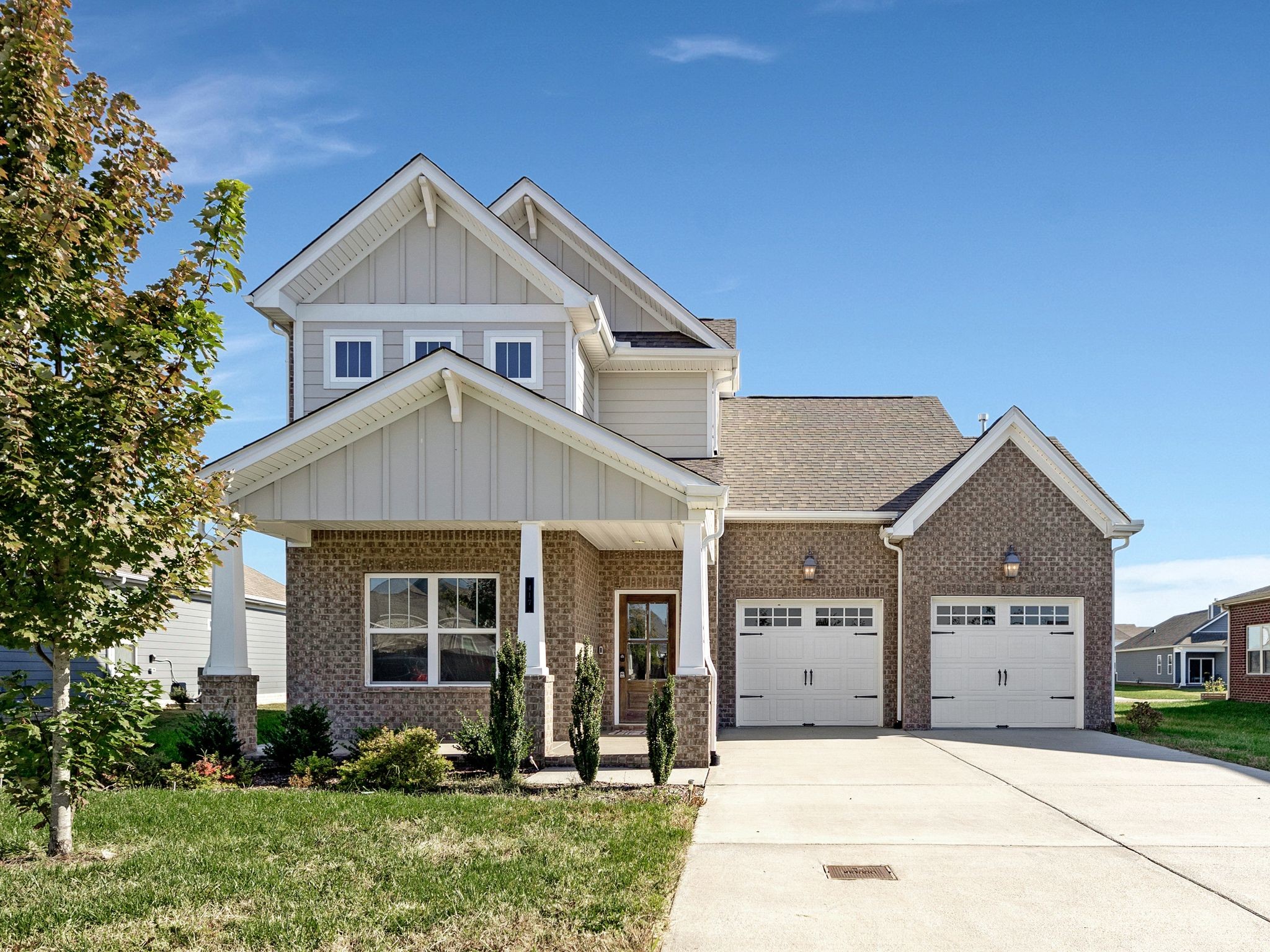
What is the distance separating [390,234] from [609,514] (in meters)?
6.19

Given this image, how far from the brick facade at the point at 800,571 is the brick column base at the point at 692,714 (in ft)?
19.2

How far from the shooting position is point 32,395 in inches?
300

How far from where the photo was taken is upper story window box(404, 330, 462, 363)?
16.2 meters

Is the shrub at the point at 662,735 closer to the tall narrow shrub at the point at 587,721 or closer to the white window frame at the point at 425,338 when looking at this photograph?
the tall narrow shrub at the point at 587,721

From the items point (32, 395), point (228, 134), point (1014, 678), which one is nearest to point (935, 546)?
point (1014, 678)

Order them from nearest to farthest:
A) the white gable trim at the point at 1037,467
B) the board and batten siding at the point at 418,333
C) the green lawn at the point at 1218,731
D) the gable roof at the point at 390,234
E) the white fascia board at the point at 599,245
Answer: the gable roof at the point at 390,234, the green lawn at the point at 1218,731, the board and batten siding at the point at 418,333, the white fascia board at the point at 599,245, the white gable trim at the point at 1037,467

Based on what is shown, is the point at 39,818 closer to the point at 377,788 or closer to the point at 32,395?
the point at 377,788

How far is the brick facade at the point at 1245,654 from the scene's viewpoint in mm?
32938

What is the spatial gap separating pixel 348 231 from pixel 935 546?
11021 millimetres

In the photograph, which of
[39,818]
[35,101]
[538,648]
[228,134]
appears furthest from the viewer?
[538,648]

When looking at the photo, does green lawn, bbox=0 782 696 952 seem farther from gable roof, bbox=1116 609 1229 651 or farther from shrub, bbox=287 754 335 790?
gable roof, bbox=1116 609 1229 651

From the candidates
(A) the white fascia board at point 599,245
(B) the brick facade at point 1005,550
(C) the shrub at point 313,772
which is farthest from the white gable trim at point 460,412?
(B) the brick facade at point 1005,550

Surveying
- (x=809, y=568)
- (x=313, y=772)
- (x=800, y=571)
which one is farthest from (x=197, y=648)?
(x=313, y=772)

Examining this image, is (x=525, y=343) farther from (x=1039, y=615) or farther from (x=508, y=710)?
(x=1039, y=615)
